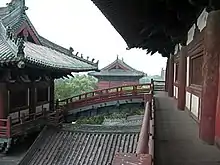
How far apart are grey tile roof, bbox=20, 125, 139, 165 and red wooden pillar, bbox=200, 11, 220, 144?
469 cm

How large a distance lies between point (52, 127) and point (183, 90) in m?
4.99

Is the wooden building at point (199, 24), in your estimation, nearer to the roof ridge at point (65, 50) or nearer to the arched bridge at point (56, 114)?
the arched bridge at point (56, 114)

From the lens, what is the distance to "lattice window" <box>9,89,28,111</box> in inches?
421

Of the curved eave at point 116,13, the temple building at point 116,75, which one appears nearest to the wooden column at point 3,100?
the curved eave at point 116,13

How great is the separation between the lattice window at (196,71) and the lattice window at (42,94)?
764 centimetres

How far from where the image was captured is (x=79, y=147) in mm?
10031

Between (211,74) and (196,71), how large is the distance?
8.72ft

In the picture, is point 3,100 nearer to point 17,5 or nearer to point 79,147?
point 79,147

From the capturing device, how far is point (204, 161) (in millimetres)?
3688

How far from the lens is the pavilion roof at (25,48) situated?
956 cm

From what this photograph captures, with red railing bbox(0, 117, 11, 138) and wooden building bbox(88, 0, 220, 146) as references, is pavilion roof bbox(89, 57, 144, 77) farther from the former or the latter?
wooden building bbox(88, 0, 220, 146)

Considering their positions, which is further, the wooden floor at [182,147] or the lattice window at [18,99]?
the lattice window at [18,99]

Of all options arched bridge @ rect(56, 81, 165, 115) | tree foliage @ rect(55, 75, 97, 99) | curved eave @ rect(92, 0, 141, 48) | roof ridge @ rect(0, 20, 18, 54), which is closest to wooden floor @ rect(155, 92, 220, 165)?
curved eave @ rect(92, 0, 141, 48)

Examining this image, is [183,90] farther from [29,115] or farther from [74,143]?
[29,115]
